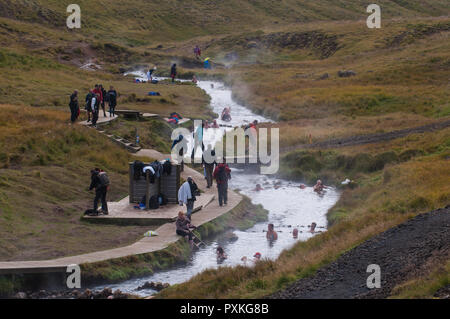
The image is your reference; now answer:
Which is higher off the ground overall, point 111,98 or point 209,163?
point 111,98

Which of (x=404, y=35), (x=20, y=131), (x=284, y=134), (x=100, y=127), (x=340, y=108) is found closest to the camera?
(x=20, y=131)

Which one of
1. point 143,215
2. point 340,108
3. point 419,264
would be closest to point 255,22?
point 340,108

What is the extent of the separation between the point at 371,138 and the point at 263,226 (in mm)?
15899

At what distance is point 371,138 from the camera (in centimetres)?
4256

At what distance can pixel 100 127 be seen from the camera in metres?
37.3

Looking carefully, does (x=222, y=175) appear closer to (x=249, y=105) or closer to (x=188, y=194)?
(x=188, y=194)

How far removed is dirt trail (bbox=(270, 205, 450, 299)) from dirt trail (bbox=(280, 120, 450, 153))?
22.2 metres

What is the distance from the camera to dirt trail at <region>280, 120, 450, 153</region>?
1644 inches

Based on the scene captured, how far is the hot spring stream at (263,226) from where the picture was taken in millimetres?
21797

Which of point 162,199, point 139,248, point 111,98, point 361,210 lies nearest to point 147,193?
point 162,199

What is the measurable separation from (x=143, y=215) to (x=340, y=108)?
3189 centimetres

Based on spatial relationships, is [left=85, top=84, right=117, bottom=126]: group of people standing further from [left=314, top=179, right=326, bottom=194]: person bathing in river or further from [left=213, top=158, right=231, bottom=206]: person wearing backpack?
[left=314, top=179, right=326, bottom=194]: person bathing in river

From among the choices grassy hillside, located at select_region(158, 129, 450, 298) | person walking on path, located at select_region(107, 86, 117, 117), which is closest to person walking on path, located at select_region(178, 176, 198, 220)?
grassy hillside, located at select_region(158, 129, 450, 298)
